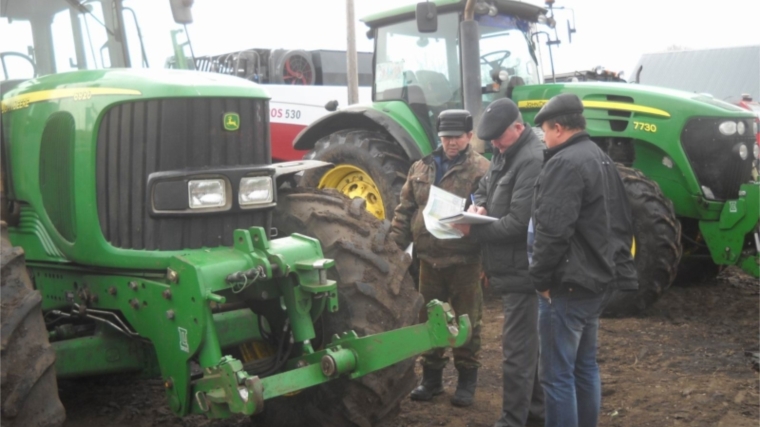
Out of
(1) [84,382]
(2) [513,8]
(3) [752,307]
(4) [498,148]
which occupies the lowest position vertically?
(3) [752,307]

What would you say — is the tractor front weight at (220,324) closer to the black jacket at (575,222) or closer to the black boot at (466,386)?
the black jacket at (575,222)

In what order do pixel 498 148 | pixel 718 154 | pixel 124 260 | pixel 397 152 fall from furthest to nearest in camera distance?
pixel 397 152
pixel 718 154
pixel 498 148
pixel 124 260

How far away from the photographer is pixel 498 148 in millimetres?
4668

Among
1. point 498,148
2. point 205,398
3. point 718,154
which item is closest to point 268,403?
point 205,398

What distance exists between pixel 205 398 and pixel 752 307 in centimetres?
586

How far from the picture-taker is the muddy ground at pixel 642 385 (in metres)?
4.70

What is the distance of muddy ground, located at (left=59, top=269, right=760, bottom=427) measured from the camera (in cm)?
470

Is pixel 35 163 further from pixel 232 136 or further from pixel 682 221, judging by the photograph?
pixel 682 221

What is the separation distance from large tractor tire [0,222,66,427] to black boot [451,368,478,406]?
2430mm

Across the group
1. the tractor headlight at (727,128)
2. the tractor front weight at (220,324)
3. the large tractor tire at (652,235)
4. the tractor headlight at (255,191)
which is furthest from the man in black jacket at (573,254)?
the tractor headlight at (727,128)

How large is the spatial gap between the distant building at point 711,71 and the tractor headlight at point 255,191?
12363mm

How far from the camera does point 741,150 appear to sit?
24.0ft

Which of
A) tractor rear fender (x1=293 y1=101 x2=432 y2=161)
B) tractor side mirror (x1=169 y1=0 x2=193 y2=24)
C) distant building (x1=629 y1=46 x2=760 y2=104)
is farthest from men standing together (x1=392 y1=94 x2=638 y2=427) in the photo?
distant building (x1=629 y1=46 x2=760 y2=104)

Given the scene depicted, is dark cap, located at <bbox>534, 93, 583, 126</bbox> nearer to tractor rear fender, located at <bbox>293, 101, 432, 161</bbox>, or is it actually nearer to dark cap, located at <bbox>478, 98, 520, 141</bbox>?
dark cap, located at <bbox>478, 98, 520, 141</bbox>
